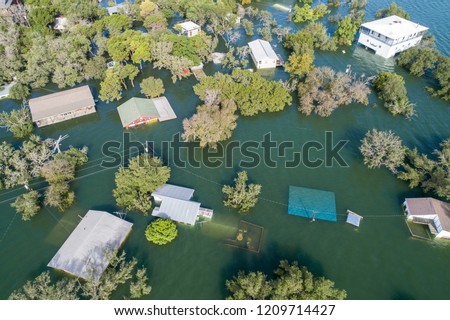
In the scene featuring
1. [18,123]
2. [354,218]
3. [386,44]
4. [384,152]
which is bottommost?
[354,218]

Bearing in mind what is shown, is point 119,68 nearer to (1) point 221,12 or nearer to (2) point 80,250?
(1) point 221,12

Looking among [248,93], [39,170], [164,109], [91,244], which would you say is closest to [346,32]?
[248,93]

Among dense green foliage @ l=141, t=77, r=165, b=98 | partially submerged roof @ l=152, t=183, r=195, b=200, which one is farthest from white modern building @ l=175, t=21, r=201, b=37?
partially submerged roof @ l=152, t=183, r=195, b=200

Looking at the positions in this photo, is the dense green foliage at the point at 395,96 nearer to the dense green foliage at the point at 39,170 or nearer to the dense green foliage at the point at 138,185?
the dense green foliage at the point at 138,185

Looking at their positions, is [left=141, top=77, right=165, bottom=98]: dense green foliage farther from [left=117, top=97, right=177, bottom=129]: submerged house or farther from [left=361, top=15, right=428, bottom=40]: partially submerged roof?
[left=361, top=15, right=428, bottom=40]: partially submerged roof

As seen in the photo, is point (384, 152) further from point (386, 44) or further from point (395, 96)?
point (386, 44)

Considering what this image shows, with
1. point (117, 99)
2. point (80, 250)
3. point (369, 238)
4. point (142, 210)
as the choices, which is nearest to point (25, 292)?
point (80, 250)
